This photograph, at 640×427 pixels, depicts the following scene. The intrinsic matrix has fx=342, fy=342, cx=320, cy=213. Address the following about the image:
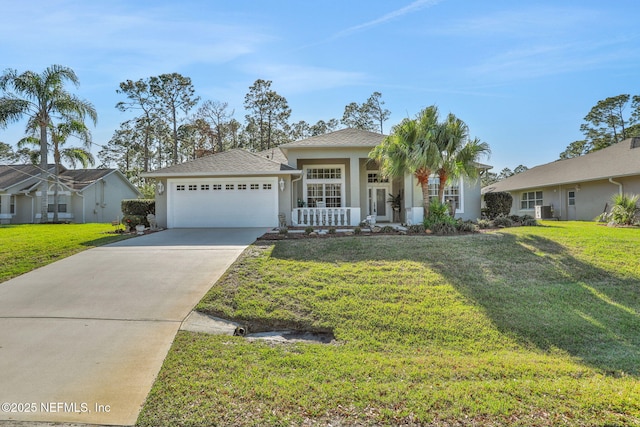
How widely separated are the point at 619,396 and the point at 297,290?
492 centimetres

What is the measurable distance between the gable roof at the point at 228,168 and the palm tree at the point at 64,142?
35.1ft

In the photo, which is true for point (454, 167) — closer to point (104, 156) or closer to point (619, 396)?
point (619, 396)

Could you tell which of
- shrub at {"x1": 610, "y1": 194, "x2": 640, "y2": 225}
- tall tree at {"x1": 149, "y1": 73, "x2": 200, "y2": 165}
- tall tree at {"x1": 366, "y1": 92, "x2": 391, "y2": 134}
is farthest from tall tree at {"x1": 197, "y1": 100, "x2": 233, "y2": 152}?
shrub at {"x1": 610, "y1": 194, "x2": 640, "y2": 225}

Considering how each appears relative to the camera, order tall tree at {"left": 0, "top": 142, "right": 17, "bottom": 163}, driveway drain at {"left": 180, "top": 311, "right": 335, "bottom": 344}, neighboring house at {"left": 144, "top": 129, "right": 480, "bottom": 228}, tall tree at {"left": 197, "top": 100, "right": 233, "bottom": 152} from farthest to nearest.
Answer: tall tree at {"left": 0, "top": 142, "right": 17, "bottom": 163} < tall tree at {"left": 197, "top": 100, "right": 233, "bottom": 152} < neighboring house at {"left": 144, "top": 129, "right": 480, "bottom": 228} < driveway drain at {"left": 180, "top": 311, "right": 335, "bottom": 344}

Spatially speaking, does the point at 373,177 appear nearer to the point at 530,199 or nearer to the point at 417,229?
the point at 417,229

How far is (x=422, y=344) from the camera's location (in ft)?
16.8

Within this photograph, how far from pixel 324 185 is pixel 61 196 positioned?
21.5m

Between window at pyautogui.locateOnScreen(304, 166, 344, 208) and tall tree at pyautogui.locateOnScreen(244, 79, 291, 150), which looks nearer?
window at pyautogui.locateOnScreen(304, 166, 344, 208)

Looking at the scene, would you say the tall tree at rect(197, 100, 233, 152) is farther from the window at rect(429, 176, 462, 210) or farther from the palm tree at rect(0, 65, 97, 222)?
the window at rect(429, 176, 462, 210)

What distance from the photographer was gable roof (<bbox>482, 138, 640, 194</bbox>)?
18.3 m

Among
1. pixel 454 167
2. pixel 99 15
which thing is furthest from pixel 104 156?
pixel 454 167

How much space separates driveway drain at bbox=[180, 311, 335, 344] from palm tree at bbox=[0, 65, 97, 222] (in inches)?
906

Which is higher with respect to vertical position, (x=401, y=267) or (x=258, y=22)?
(x=258, y=22)

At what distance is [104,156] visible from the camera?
46875 mm
